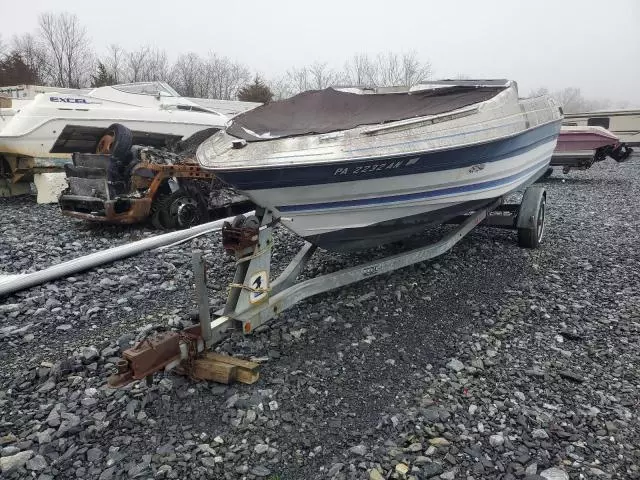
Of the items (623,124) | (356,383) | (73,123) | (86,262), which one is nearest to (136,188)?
(86,262)

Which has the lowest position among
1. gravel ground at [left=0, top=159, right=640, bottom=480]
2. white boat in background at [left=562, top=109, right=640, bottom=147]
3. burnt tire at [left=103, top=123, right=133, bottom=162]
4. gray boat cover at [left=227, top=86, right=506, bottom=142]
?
gravel ground at [left=0, top=159, right=640, bottom=480]

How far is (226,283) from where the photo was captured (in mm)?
4340

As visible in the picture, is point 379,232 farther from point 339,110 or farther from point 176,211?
point 176,211

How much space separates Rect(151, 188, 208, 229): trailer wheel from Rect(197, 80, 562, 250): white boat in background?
2210mm

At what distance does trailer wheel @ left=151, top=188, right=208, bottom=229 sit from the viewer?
6.02 metres

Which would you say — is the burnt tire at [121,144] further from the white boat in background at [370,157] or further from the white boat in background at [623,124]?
the white boat in background at [623,124]

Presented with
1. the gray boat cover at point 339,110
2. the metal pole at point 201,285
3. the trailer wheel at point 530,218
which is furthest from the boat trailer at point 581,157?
the metal pole at point 201,285

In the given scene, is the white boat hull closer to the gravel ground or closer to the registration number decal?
the gravel ground

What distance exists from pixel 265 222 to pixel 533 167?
396cm

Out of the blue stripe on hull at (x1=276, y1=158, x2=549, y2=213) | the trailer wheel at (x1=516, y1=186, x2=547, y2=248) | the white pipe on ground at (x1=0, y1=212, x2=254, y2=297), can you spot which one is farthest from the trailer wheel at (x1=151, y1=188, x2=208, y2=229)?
the trailer wheel at (x1=516, y1=186, x2=547, y2=248)

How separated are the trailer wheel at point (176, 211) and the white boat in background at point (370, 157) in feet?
7.25

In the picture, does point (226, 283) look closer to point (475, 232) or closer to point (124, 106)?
point (475, 232)

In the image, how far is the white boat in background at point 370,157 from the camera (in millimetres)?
3166

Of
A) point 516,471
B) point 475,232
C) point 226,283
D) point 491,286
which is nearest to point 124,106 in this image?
point 226,283
